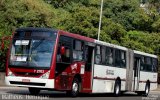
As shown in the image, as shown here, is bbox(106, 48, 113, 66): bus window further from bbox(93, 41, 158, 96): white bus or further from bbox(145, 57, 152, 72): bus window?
bbox(145, 57, 152, 72): bus window

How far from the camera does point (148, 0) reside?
250 feet

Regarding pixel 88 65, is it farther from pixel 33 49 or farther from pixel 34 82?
pixel 34 82

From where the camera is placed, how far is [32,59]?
21703mm

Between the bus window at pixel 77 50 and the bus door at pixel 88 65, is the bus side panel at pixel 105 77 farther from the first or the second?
the bus window at pixel 77 50

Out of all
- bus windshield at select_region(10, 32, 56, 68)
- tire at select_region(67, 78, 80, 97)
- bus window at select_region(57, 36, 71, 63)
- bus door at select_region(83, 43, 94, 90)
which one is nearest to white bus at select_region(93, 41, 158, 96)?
bus door at select_region(83, 43, 94, 90)

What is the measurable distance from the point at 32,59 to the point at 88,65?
4217 mm

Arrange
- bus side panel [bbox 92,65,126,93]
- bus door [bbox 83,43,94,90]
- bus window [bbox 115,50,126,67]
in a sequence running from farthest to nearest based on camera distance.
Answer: bus window [bbox 115,50,126,67] < bus side panel [bbox 92,65,126,93] < bus door [bbox 83,43,94,90]

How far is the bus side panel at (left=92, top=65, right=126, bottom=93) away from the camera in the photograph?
26.2 metres

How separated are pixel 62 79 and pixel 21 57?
6.67 ft

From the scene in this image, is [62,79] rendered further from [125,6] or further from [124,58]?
[125,6]

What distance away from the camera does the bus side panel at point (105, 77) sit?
86.0ft

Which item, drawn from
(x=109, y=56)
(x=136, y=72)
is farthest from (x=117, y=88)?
(x=136, y=72)

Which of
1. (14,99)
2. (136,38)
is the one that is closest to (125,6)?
(136,38)

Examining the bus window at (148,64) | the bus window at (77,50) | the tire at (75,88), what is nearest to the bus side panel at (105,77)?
the bus window at (77,50)
